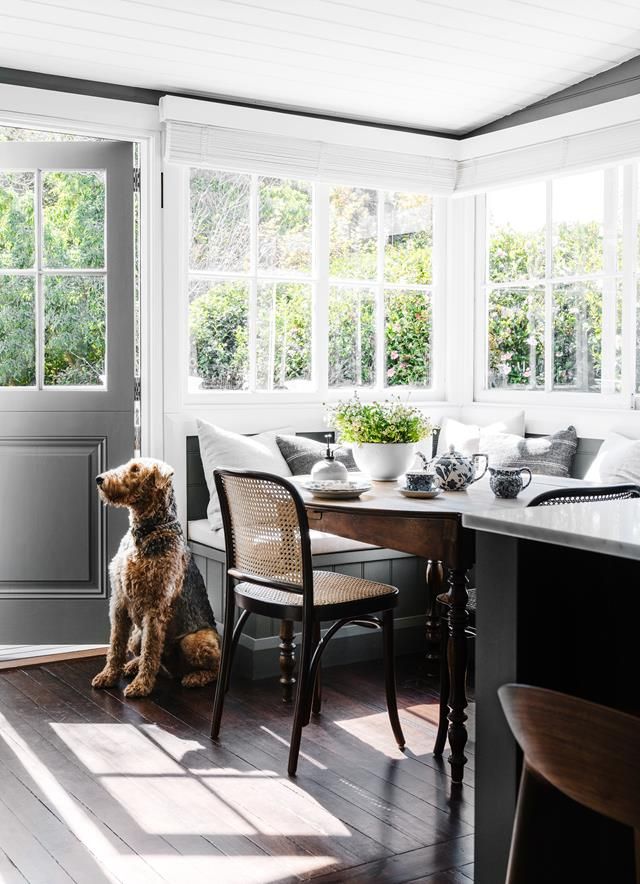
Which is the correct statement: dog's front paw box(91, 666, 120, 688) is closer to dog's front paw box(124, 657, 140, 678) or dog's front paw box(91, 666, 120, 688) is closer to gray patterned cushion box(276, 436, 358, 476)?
dog's front paw box(124, 657, 140, 678)

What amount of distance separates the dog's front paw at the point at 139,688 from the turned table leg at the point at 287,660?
0.51m

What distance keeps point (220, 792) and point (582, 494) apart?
137cm

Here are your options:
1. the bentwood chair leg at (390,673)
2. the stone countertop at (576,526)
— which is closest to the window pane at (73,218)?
the bentwood chair leg at (390,673)

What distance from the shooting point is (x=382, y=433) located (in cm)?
361

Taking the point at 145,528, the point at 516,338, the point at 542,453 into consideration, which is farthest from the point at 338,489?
the point at 516,338

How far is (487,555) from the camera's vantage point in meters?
1.98

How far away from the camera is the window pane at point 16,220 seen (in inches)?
170

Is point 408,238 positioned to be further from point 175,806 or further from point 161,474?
point 175,806

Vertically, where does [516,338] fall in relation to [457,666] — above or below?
above

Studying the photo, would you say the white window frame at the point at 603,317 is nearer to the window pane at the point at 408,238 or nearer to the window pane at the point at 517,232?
the window pane at the point at 517,232

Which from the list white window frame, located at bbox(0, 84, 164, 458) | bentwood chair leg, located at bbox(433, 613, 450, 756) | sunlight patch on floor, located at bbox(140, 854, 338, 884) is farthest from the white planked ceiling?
sunlight patch on floor, located at bbox(140, 854, 338, 884)

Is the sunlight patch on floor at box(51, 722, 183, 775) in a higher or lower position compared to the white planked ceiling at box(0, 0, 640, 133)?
lower

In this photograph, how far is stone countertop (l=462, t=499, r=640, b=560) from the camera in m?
1.68

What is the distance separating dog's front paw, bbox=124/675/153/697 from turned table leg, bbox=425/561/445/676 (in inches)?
46.1
